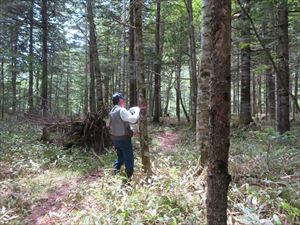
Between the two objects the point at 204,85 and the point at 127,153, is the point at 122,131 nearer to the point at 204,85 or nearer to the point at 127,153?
the point at 127,153

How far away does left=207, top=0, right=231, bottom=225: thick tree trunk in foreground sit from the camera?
8.36 feet

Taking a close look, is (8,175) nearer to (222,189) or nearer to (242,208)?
(242,208)

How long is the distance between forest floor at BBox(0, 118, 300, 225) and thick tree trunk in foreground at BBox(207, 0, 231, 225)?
1714mm

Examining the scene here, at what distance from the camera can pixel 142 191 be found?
5.52 m

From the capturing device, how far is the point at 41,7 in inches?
753

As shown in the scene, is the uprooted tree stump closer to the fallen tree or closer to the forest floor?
the fallen tree

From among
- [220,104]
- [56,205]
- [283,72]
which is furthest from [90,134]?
[220,104]

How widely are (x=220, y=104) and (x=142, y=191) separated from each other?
10.9ft

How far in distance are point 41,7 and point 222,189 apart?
1911 cm

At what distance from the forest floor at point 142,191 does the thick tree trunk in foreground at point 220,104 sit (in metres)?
1.71

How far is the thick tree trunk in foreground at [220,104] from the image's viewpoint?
255 centimetres

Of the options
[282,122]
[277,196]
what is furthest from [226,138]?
[282,122]

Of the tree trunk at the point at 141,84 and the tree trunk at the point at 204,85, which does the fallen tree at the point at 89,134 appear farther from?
the tree trunk at the point at 204,85

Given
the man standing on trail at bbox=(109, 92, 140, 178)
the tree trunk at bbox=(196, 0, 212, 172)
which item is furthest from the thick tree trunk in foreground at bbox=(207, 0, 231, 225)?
the man standing on trail at bbox=(109, 92, 140, 178)
